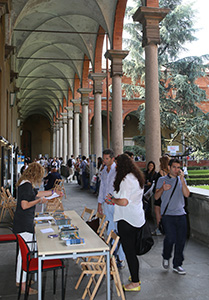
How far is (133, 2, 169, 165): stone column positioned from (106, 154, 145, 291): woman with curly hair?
4.57 m

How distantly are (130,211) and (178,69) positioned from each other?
19.4 meters

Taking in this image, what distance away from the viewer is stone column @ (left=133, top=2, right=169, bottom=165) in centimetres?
787

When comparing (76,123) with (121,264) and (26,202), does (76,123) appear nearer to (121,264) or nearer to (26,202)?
(121,264)

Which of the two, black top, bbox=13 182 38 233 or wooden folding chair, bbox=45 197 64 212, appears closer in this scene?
black top, bbox=13 182 38 233

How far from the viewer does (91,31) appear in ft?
54.2

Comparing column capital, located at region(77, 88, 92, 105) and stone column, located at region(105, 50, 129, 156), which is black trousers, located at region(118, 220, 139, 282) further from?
column capital, located at region(77, 88, 92, 105)

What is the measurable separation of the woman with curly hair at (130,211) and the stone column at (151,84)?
4.57 meters

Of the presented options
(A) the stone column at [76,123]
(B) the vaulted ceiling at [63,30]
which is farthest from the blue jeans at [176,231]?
(A) the stone column at [76,123]

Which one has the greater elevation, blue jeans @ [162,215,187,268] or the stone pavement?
blue jeans @ [162,215,187,268]

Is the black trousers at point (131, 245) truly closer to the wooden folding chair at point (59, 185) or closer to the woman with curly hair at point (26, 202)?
the woman with curly hair at point (26, 202)

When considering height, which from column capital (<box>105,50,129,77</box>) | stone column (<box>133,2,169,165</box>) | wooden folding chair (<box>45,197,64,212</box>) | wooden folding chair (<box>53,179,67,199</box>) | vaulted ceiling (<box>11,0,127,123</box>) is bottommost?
wooden folding chair (<box>45,197,64,212</box>)

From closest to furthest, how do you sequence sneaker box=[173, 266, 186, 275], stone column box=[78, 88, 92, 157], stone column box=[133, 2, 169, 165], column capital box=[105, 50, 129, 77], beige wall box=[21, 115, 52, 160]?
1. sneaker box=[173, 266, 186, 275]
2. stone column box=[133, 2, 169, 165]
3. column capital box=[105, 50, 129, 77]
4. stone column box=[78, 88, 92, 157]
5. beige wall box=[21, 115, 52, 160]

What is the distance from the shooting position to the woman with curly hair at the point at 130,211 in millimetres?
3297

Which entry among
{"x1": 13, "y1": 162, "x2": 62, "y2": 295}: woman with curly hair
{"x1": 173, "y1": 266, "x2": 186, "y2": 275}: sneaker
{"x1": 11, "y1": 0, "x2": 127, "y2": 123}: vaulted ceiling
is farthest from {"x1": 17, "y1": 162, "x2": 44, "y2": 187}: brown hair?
{"x1": 11, "y1": 0, "x2": 127, "y2": 123}: vaulted ceiling
